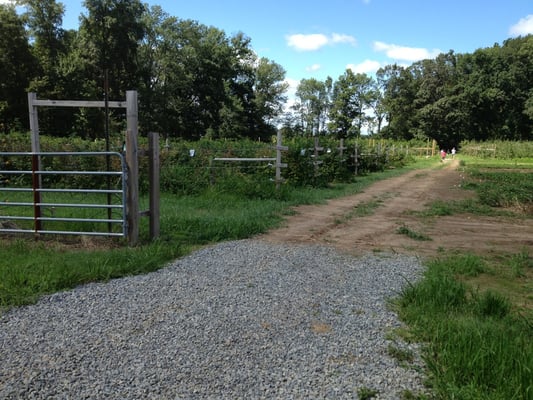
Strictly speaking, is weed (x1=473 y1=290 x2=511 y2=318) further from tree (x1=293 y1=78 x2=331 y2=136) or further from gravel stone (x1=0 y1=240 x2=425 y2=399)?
tree (x1=293 y1=78 x2=331 y2=136)

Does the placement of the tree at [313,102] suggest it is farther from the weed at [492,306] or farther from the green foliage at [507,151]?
the weed at [492,306]

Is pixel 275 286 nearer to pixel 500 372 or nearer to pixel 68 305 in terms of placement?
pixel 68 305

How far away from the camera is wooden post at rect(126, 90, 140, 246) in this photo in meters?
6.43

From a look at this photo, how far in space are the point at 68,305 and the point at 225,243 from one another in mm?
3074

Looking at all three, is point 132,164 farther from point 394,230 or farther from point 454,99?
point 454,99

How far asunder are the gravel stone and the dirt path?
2.04 meters

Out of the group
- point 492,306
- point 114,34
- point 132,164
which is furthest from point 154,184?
point 114,34

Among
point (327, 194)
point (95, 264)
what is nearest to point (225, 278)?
point (95, 264)

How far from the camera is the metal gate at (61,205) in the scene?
6570 millimetres

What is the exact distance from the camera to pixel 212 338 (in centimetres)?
343

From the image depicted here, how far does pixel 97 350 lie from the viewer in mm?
3225

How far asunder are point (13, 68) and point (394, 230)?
110 ft

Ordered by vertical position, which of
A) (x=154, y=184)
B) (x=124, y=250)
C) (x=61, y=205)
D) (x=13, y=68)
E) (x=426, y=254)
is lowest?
(x=426, y=254)

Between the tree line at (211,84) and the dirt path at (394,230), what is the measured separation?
15848 millimetres
